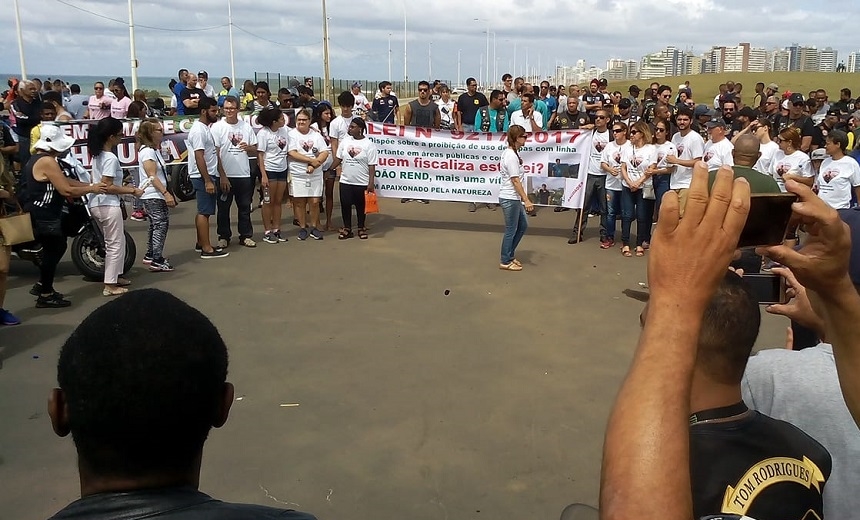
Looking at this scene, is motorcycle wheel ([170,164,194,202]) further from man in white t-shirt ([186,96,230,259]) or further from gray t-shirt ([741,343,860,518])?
gray t-shirt ([741,343,860,518])

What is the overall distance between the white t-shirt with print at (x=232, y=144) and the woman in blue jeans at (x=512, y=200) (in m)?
3.51

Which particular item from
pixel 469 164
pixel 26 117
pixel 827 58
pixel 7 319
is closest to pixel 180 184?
pixel 26 117

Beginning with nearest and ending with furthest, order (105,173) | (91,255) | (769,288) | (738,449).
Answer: (738,449)
(769,288)
(105,173)
(91,255)

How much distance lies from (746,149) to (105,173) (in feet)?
21.4

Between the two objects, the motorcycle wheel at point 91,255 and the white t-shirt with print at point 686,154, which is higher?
the white t-shirt with print at point 686,154

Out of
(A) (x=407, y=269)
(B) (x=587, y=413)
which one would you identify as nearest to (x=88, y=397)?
(B) (x=587, y=413)

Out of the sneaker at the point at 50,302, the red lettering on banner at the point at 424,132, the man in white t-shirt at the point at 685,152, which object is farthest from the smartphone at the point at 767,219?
the red lettering on banner at the point at 424,132

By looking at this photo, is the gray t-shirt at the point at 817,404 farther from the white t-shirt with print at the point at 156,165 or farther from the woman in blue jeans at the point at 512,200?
the white t-shirt with print at the point at 156,165

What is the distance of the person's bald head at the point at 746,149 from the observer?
7.18 meters

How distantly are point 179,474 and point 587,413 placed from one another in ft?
13.3

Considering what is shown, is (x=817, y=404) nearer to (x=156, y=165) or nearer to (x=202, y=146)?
(x=156, y=165)

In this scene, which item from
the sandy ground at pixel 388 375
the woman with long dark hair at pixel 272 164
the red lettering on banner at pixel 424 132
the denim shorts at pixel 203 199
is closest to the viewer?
the sandy ground at pixel 388 375

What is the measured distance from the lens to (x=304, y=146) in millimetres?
10602

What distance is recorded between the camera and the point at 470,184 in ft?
38.2
